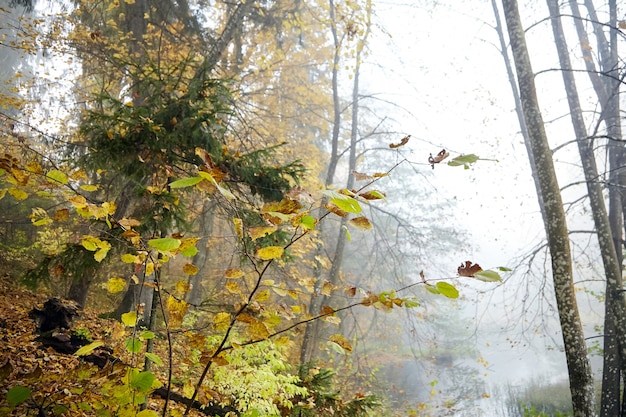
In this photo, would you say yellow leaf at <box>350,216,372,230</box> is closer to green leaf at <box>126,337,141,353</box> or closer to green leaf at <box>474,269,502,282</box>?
green leaf at <box>474,269,502,282</box>

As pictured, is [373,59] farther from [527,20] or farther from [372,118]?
[372,118]

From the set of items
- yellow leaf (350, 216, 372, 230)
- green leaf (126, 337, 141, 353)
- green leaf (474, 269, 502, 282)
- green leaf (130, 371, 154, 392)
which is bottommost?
green leaf (130, 371, 154, 392)

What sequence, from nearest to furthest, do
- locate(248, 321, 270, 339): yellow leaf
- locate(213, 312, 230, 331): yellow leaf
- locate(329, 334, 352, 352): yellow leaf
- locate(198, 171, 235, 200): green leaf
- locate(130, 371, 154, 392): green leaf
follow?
locate(198, 171, 235, 200): green leaf → locate(130, 371, 154, 392): green leaf → locate(248, 321, 270, 339): yellow leaf → locate(329, 334, 352, 352): yellow leaf → locate(213, 312, 230, 331): yellow leaf

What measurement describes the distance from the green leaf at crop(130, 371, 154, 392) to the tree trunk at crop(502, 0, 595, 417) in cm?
361

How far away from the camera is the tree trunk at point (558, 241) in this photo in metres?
3.29

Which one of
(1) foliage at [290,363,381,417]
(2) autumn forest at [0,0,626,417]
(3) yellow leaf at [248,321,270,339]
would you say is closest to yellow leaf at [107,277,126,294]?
(2) autumn forest at [0,0,626,417]

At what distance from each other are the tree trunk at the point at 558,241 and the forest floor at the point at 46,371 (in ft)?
11.4

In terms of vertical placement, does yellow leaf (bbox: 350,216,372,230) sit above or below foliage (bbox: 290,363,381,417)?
above

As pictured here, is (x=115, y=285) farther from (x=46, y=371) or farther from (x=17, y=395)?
(x=46, y=371)

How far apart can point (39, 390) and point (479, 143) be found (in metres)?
11.0

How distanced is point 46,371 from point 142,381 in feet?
12.0

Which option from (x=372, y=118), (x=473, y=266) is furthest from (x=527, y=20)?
(x=372, y=118)

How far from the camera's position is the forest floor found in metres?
1.87

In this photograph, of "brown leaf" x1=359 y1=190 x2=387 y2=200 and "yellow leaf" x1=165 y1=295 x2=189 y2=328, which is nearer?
"brown leaf" x1=359 y1=190 x2=387 y2=200
